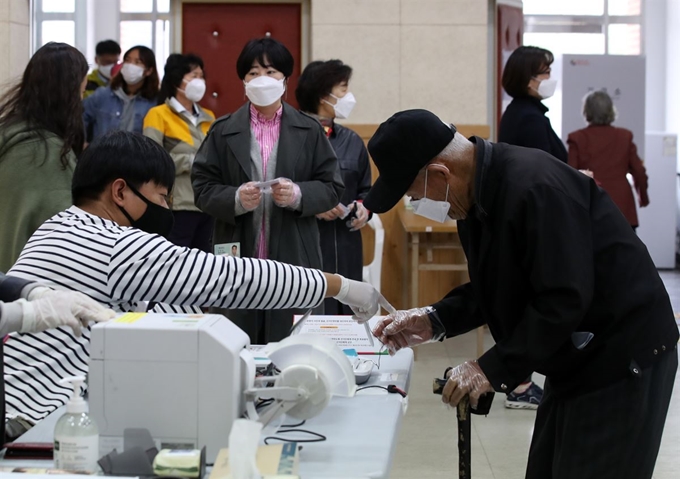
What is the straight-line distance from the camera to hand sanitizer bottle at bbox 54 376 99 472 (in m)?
1.45

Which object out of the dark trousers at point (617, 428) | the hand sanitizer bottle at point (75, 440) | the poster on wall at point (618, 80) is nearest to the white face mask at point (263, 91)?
the dark trousers at point (617, 428)

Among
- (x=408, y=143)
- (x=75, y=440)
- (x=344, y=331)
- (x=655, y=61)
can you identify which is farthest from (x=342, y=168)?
(x=655, y=61)

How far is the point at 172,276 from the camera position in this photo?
193 centimetres

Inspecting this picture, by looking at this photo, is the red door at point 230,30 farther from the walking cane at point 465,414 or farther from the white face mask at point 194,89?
the walking cane at point 465,414

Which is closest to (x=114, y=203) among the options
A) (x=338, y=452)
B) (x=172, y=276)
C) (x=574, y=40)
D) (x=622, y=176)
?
(x=172, y=276)

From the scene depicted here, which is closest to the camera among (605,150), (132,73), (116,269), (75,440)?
(75,440)

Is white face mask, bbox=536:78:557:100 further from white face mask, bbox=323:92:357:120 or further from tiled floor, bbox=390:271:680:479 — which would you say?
tiled floor, bbox=390:271:680:479

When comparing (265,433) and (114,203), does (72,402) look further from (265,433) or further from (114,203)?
(114,203)

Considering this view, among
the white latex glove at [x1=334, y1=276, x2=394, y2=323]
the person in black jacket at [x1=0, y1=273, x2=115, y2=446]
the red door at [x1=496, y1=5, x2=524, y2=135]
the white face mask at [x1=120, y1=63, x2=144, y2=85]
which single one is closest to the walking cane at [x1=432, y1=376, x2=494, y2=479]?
the white latex glove at [x1=334, y1=276, x2=394, y2=323]

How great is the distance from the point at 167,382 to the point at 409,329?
79 cm

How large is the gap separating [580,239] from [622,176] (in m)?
5.29

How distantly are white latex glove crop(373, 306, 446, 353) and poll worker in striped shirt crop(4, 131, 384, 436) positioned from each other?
208 millimetres

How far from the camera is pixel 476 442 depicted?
3613 mm

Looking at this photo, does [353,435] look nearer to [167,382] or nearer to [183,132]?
[167,382]
